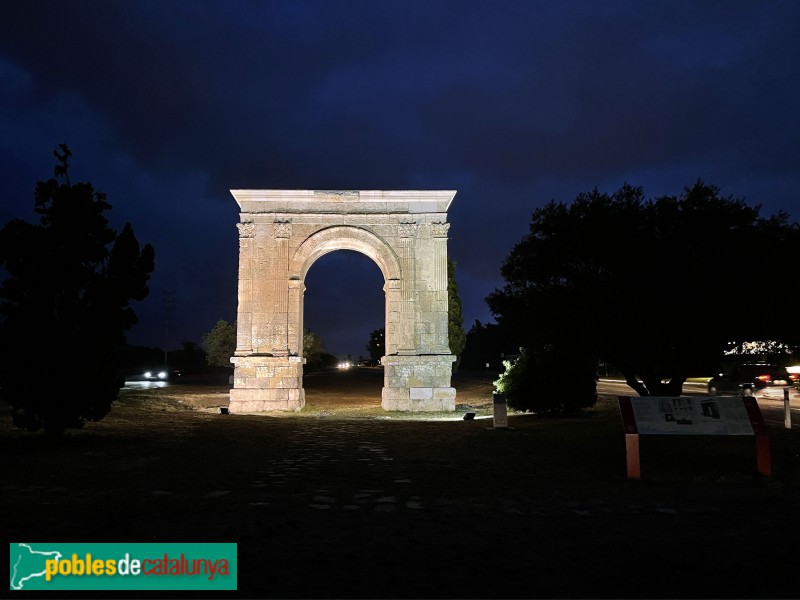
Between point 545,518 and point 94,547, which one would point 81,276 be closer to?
point 94,547

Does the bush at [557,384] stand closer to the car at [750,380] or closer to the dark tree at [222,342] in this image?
the car at [750,380]

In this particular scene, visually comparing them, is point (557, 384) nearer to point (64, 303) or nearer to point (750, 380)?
point (64, 303)

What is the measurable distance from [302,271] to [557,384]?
10.8 m

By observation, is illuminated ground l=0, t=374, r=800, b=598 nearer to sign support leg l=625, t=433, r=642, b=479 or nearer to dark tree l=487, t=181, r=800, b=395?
sign support leg l=625, t=433, r=642, b=479

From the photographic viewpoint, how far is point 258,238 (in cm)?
2253

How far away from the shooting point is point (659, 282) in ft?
42.9

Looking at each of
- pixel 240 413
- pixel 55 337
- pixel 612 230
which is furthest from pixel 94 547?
pixel 240 413

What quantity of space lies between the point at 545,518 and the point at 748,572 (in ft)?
6.78

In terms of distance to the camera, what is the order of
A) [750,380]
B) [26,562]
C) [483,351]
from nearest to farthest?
[26,562], [750,380], [483,351]

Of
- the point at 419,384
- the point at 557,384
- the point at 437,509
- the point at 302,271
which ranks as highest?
the point at 302,271

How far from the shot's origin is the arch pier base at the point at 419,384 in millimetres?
21844

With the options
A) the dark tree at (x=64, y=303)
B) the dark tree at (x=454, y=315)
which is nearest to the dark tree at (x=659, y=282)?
the dark tree at (x=64, y=303)

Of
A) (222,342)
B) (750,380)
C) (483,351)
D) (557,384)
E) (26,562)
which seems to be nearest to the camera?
(26,562)

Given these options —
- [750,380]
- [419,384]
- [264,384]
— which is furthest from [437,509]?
[750,380]
